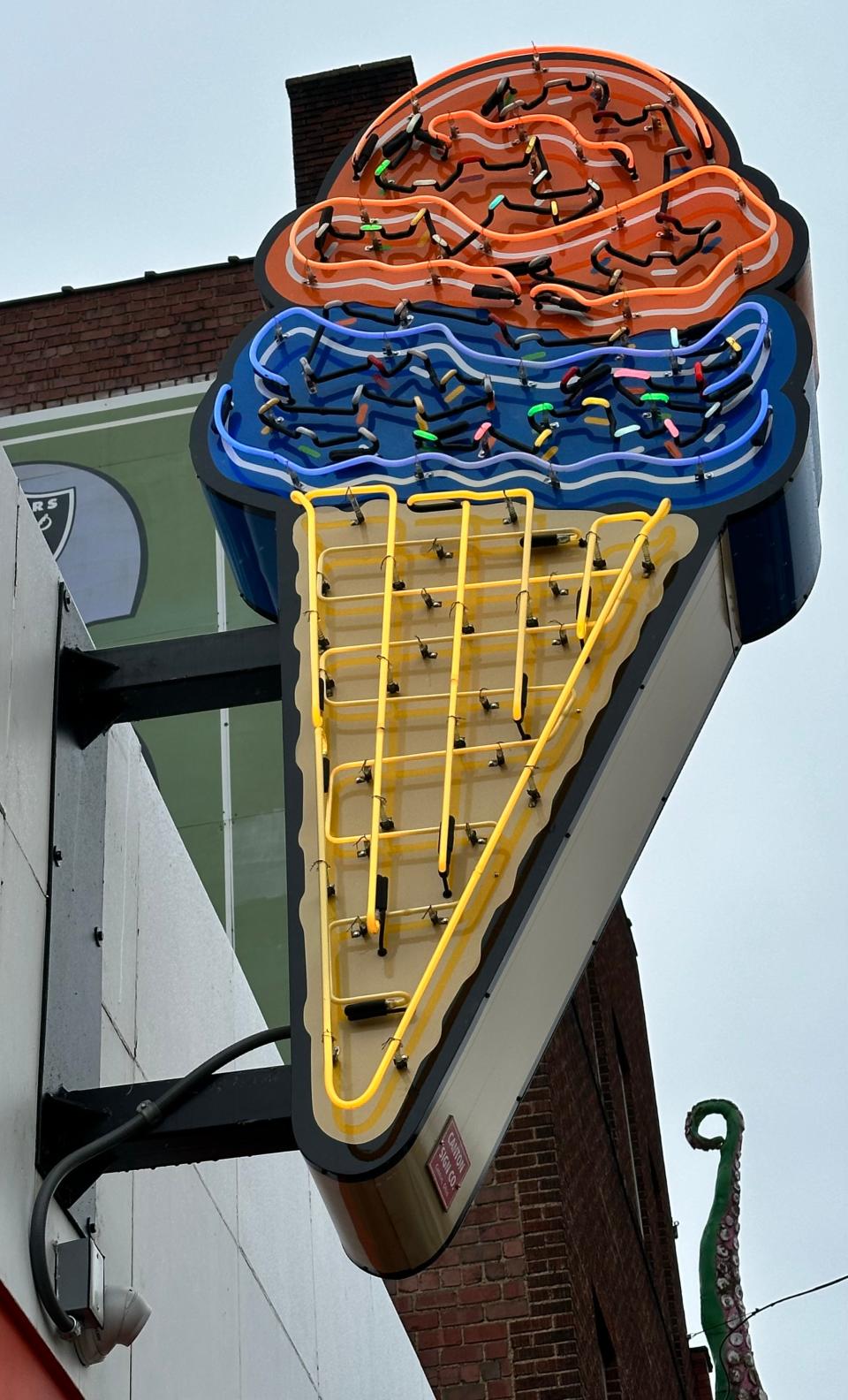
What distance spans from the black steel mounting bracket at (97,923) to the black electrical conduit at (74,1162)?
33mm

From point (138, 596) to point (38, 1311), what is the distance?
34.5 ft

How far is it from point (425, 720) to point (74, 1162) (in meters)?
1.66

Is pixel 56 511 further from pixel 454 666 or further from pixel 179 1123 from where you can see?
pixel 179 1123

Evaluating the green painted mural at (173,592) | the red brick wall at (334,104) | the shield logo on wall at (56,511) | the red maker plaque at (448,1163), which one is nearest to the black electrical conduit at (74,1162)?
the red maker plaque at (448,1163)

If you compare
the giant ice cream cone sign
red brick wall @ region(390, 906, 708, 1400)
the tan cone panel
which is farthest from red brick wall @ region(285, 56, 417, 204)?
the tan cone panel

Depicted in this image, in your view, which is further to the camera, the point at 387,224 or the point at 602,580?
the point at 387,224

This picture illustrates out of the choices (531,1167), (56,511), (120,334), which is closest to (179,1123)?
(531,1167)

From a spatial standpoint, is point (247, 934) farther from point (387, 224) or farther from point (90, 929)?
point (90, 929)

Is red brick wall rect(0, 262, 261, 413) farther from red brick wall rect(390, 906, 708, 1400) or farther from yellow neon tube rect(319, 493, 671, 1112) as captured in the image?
yellow neon tube rect(319, 493, 671, 1112)

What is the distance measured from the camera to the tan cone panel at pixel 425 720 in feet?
16.8

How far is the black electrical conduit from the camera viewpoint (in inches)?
204

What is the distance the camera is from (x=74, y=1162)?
5.28 m

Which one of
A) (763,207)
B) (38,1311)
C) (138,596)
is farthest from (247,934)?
(38,1311)

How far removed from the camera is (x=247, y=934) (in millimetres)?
13461
